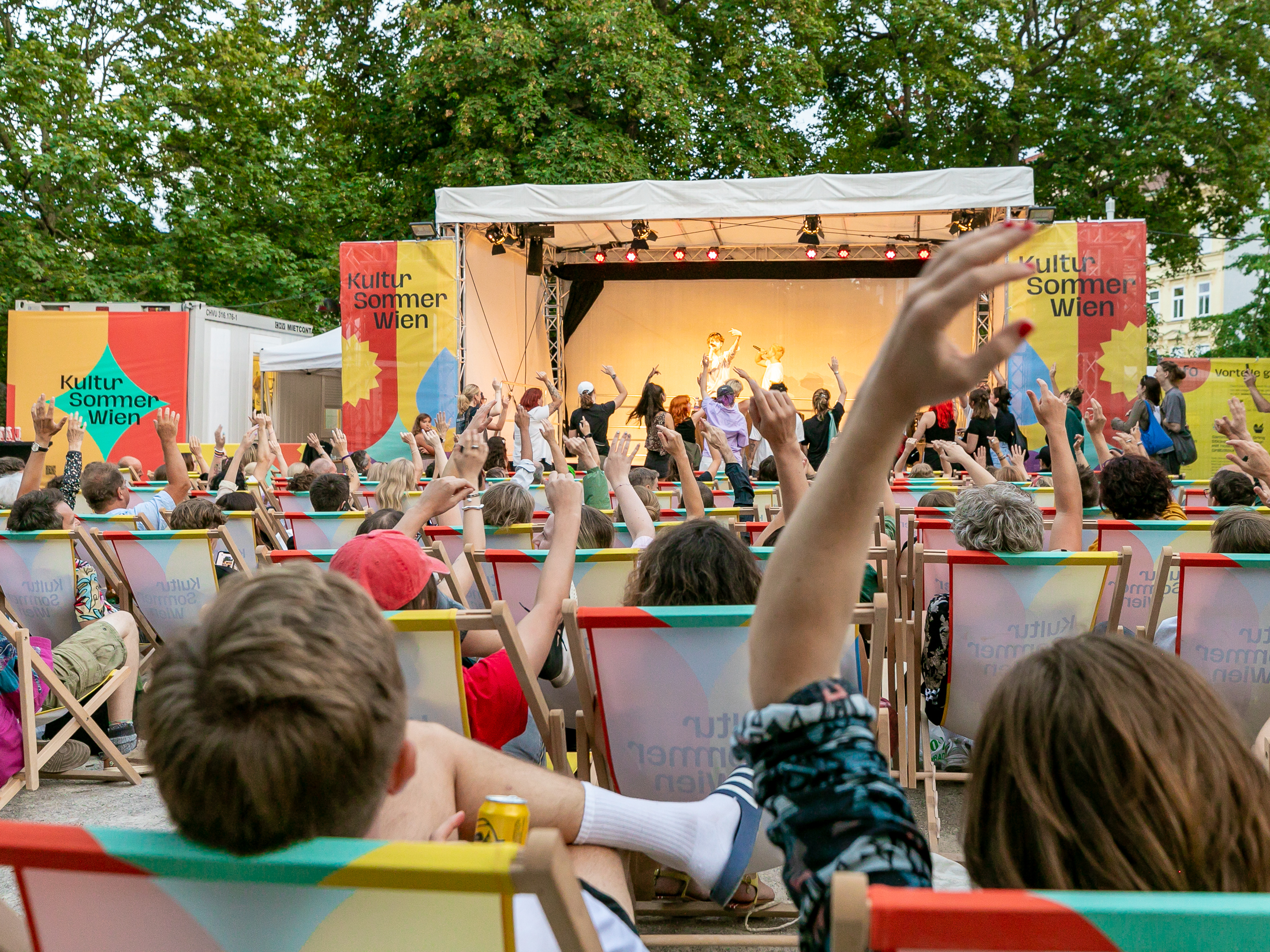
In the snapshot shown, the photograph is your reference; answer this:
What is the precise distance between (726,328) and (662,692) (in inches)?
622

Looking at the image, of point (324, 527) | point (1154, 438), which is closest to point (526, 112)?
point (1154, 438)

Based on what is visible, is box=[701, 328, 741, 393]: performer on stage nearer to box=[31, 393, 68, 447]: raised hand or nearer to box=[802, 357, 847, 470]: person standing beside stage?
box=[802, 357, 847, 470]: person standing beside stage

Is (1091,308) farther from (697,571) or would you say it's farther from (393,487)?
(697,571)

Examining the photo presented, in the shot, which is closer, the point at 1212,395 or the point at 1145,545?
the point at 1145,545

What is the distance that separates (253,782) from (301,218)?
21.4m

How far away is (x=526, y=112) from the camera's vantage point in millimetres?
17141

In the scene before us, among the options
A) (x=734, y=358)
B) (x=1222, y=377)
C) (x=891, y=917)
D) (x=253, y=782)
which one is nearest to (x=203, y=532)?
(x=253, y=782)

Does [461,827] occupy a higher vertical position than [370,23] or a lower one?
lower

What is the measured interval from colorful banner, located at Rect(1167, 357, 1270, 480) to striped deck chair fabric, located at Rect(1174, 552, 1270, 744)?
11628 mm

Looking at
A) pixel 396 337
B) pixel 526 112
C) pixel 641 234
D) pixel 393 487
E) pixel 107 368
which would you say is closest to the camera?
pixel 393 487

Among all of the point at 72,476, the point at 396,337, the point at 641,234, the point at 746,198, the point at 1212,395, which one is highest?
the point at 641,234

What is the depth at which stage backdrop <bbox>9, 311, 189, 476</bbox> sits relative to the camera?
14.3m

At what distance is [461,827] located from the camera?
131 centimetres

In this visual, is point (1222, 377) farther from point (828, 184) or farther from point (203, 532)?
point (203, 532)
